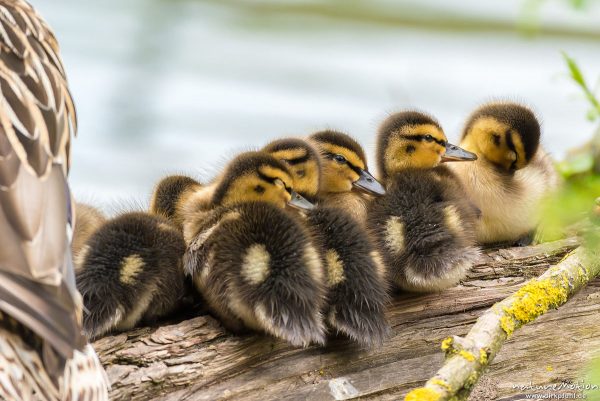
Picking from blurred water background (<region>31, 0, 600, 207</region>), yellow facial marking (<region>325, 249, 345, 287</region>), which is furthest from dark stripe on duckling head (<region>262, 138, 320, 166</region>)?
blurred water background (<region>31, 0, 600, 207</region>)

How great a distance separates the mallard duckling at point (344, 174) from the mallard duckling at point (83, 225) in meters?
0.68

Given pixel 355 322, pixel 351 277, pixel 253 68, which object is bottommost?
pixel 355 322

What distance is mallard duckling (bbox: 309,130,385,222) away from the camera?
288 centimetres

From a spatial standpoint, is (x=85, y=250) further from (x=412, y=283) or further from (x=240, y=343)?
(x=412, y=283)

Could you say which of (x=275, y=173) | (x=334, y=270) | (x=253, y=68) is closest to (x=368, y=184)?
(x=275, y=173)

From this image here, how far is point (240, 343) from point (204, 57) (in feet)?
11.6

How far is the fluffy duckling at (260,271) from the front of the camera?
226cm

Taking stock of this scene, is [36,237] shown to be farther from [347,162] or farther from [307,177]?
[347,162]

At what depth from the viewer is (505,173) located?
3.16m

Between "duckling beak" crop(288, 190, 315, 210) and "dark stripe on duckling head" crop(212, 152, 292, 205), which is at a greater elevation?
"dark stripe on duckling head" crop(212, 152, 292, 205)

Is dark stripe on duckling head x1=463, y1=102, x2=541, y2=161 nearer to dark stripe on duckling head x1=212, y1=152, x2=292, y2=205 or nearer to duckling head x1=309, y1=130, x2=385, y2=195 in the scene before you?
duckling head x1=309, y1=130, x2=385, y2=195

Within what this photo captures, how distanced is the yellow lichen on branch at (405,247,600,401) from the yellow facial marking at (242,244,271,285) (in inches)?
18.7

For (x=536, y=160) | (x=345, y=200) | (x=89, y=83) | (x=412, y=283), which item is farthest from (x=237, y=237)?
(x=89, y=83)

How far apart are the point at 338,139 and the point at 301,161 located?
12.9 inches
